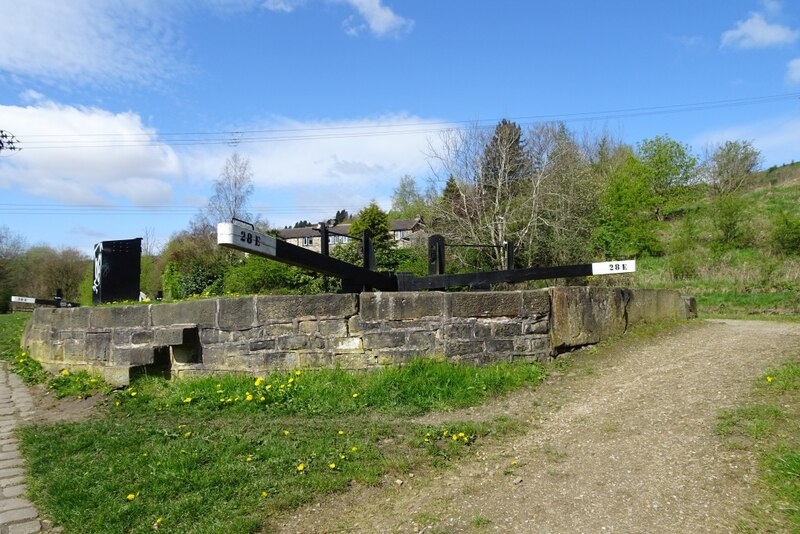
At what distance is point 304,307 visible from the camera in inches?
243

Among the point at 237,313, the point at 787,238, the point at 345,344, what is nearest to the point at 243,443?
the point at 345,344

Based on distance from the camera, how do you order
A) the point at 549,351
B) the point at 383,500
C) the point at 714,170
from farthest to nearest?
the point at 714,170 → the point at 549,351 → the point at 383,500

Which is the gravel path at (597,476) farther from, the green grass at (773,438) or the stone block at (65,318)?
the stone block at (65,318)

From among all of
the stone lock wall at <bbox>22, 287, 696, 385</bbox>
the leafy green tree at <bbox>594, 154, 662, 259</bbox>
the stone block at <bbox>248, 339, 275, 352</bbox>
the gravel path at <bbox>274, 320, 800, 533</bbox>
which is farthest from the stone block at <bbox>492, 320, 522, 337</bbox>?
the leafy green tree at <bbox>594, 154, 662, 259</bbox>

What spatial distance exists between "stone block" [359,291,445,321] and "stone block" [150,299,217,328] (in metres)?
1.79

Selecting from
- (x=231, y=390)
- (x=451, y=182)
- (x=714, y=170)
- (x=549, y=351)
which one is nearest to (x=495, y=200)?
(x=451, y=182)

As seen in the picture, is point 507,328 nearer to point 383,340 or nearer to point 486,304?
point 486,304

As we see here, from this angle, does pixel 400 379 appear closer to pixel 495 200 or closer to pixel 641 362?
pixel 641 362

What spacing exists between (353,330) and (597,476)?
→ 3137 mm

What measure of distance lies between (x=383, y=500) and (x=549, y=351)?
3.53 meters

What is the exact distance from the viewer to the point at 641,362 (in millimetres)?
6230

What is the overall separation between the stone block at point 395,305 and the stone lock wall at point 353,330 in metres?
0.01

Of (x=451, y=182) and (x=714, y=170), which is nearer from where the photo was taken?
(x=451, y=182)

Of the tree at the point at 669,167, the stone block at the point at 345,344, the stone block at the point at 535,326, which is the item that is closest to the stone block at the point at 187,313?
the stone block at the point at 345,344
